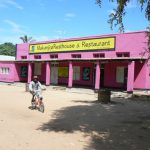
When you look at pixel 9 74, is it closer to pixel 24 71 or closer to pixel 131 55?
pixel 24 71

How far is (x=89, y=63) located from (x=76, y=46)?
255 centimetres

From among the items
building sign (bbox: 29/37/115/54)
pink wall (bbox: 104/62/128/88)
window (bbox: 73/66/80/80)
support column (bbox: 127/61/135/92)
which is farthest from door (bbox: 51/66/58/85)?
support column (bbox: 127/61/135/92)

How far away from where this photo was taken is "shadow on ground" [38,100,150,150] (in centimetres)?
999

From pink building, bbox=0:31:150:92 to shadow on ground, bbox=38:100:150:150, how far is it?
1216 cm

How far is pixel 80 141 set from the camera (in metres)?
10.2

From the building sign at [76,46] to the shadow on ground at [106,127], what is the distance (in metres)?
16.0

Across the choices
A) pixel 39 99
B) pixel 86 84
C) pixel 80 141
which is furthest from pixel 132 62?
pixel 80 141

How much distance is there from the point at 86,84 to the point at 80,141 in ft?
84.4

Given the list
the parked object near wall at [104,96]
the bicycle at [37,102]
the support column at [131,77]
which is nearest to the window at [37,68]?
the support column at [131,77]

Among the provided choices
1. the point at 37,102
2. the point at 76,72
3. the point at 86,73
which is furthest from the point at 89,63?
the point at 37,102

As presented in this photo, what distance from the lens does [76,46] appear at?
36312 mm

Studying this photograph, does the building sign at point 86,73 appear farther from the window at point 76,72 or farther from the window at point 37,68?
the window at point 37,68

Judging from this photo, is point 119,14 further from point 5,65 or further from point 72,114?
point 5,65

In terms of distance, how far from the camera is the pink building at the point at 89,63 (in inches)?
1164
